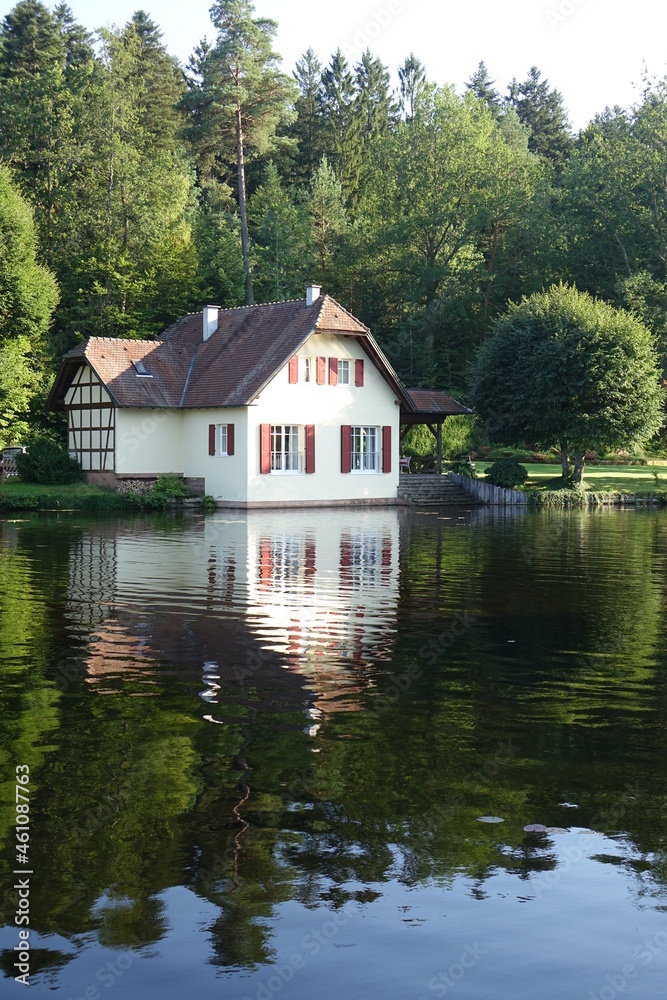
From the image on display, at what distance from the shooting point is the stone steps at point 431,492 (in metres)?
46.2

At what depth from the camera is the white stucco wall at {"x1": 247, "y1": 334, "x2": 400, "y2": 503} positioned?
4159 cm

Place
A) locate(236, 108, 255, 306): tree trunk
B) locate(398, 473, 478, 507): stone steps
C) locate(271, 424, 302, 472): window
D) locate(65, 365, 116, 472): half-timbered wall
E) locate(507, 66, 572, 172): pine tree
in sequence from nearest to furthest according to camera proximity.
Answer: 1. locate(271, 424, 302, 472): window
2. locate(65, 365, 116, 472): half-timbered wall
3. locate(398, 473, 478, 507): stone steps
4. locate(236, 108, 255, 306): tree trunk
5. locate(507, 66, 572, 172): pine tree

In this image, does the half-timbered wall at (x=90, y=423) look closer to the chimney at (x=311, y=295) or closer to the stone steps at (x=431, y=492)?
the chimney at (x=311, y=295)

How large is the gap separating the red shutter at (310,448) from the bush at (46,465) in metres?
9.02

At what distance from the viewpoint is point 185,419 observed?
4441cm

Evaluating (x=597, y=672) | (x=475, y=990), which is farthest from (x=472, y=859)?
(x=597, y=672)

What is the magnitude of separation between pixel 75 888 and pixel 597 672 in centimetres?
702

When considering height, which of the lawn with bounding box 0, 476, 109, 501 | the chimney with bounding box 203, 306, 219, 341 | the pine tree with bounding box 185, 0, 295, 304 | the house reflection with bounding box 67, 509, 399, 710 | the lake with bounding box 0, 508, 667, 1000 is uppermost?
the pine tree with bounding box 185, 0, 295, 304

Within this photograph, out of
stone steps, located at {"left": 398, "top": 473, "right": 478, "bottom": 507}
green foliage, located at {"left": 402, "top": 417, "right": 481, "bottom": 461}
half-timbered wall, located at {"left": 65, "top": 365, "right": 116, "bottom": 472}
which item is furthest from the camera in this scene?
green foliage, located at {"left": 402, "top": 417, "right": 481, "bottom": 461}

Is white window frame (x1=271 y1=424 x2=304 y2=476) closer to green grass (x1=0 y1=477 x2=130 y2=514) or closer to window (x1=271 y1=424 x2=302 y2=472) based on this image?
window (x1=271 y1=424 x2=302 y2=472)

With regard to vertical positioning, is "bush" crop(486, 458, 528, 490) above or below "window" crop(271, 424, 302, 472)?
below

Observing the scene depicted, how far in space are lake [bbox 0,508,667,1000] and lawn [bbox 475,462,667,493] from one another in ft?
110

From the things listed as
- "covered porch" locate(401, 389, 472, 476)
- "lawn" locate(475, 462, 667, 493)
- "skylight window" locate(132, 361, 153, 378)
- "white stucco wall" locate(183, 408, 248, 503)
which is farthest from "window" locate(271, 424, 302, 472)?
"lawn" locate(475, 462, 667, 493)

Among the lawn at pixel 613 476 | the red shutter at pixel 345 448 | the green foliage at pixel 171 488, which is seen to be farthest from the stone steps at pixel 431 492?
the green foliage at pixel 171 488
